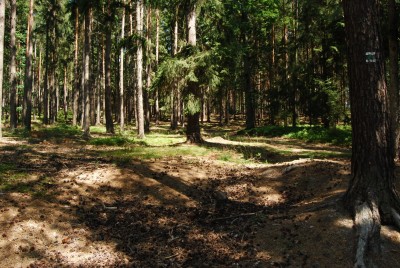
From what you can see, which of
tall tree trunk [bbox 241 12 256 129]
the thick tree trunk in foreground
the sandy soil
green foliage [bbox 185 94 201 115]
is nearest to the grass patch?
tall tree trunk [bbox 241 12 256 129]

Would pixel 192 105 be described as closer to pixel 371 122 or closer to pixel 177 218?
pixel 177 218

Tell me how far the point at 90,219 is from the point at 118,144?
1055 cm

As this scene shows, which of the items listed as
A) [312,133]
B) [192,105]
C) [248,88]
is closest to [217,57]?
[192,105]

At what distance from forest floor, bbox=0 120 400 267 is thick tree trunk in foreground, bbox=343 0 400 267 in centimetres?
40

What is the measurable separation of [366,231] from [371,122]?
1749 mm

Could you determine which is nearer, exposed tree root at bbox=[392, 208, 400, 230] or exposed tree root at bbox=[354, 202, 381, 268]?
exposed tree root at bbox=[354, 202, 381, 268]

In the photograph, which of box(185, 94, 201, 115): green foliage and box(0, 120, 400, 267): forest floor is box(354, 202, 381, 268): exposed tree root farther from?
box(185, 94, 201, 115): green foliage

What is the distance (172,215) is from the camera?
768 centimetres

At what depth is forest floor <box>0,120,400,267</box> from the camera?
554cm

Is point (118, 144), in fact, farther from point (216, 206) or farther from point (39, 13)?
point (39, 13)

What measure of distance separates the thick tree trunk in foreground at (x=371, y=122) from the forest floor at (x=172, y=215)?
0.40 metres

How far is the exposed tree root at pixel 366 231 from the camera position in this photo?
4.84m

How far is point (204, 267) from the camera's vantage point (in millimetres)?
5391

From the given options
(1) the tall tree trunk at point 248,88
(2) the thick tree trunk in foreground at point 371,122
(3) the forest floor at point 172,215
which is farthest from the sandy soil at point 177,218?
(1) the tall tree trunk at point 248,88
